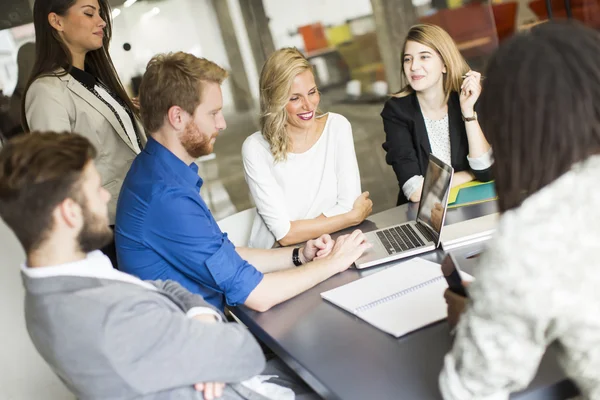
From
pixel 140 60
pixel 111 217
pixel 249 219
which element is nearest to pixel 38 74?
pixel 111 217

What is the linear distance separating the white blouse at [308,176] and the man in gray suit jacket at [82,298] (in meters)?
1.25

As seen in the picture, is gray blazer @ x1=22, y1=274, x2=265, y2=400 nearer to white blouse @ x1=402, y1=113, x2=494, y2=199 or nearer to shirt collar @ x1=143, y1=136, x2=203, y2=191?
shirt collar @ x1=143, y1=136, x2=203, y2=191

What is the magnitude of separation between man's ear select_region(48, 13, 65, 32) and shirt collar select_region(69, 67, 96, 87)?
0.56 feet

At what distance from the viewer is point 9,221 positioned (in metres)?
1.24

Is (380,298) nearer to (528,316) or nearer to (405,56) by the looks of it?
(528,316)

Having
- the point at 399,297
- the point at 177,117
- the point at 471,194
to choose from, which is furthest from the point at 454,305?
the point at 471,194

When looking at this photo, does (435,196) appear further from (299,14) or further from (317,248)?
(299,14)

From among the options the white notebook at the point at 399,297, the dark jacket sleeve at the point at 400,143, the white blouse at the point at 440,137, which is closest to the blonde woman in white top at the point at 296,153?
the dark jacket sleeve at the point at 400,143

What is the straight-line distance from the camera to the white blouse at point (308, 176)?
2559 millimetres

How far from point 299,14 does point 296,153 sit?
9.45 ft

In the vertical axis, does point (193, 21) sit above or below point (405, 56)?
above

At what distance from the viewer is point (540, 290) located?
3.00ft

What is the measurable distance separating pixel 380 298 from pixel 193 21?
3.73 metres

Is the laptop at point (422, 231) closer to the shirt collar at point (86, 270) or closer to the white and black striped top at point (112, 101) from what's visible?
the shirt collar at point (86, 270)
